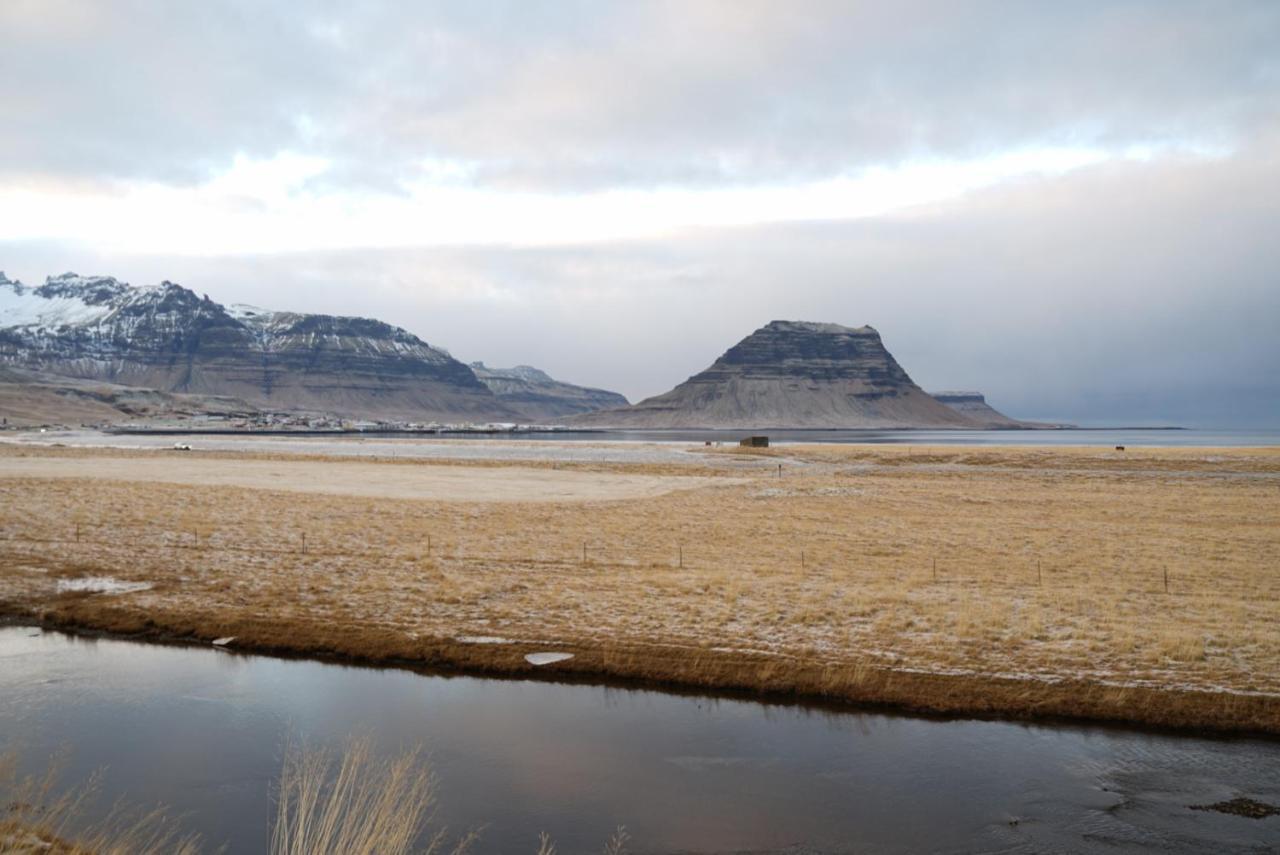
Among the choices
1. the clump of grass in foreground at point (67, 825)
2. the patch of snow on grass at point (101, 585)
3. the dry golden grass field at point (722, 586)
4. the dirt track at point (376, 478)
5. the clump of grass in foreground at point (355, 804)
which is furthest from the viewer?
the dirt track at point (376, 478)

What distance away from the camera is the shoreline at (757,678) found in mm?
14852

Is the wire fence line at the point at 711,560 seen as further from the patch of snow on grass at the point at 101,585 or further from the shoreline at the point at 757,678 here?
the shoreline at the point at 757,678

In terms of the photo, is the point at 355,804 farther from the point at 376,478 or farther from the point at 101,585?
the point at 376,478

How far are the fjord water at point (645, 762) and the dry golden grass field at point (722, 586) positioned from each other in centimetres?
153

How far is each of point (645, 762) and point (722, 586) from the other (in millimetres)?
11673

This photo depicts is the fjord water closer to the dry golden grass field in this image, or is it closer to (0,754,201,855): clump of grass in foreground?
(0,754,201,855): clump of grass in foreground

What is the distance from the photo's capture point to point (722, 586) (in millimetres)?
24141

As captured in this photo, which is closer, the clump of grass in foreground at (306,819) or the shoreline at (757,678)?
the clump of grass in foreground at (306,819)

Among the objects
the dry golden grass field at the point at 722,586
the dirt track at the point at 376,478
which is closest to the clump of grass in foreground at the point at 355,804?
the dry golden grass field at the point at 722,586

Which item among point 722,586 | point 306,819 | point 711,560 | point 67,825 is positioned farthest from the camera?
point 711,560

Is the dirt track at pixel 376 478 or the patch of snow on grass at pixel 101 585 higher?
the dirt track at pixel 376 478

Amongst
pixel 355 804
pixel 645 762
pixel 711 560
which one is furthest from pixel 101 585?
pixel 645 762

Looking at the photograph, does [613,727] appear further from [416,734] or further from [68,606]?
[68,606]

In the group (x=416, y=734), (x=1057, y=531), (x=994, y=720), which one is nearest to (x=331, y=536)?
(x=416, y=734)
